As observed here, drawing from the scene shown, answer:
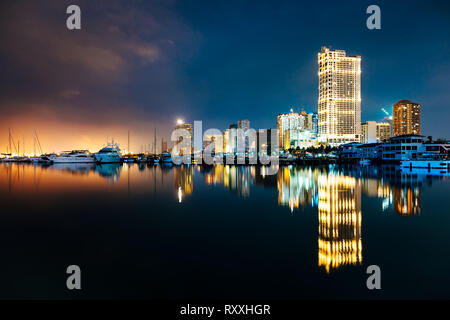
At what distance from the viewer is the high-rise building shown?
542 ft

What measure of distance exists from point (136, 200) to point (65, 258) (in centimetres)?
1206

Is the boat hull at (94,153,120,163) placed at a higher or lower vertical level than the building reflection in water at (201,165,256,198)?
higher

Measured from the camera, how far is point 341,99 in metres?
167

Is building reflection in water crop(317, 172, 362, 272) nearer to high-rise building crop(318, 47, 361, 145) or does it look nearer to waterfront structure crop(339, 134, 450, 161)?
waterfront structure crop(339, 134, 450, 161)

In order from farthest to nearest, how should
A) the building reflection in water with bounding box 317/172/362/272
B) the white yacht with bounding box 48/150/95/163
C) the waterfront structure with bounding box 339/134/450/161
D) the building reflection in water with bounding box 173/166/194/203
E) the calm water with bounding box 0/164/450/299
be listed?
the white yacht with bounding box 48/150/95/163 < the waterfront structure with bounding box 339/134/450/161 < the building reflection in water with bounding box 173/166/194/203 < the building reflection in water with bounding box 317/172/362/272 < the calm water with bounding box 0/164/450/299

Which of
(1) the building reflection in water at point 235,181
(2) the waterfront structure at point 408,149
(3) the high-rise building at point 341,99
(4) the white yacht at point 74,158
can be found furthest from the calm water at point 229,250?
(3) the high-rise building at point 341,99

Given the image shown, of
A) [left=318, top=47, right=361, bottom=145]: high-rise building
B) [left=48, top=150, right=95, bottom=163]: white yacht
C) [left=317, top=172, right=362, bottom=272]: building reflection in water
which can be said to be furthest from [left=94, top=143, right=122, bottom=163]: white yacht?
[left=318, top=47, right=361, bottom=145]: high-rise building

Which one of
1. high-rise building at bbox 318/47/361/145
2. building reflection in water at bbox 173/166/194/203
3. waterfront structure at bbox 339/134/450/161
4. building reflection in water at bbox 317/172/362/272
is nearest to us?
building reflection in water at bbox 317/172/362/272

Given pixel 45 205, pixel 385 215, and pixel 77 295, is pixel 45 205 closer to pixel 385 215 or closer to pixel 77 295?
pixel 77 295

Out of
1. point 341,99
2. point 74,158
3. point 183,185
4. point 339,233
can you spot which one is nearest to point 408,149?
point 183,185

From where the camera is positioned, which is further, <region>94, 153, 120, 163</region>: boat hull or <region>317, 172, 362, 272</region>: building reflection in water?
<region>94, 153, 120, 163</region>: boat hull

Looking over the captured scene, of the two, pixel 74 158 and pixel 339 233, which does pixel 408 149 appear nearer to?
pixel 339 233

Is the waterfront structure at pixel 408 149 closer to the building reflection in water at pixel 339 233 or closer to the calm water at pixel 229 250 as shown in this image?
the building reflection in water at pixel 339 233
